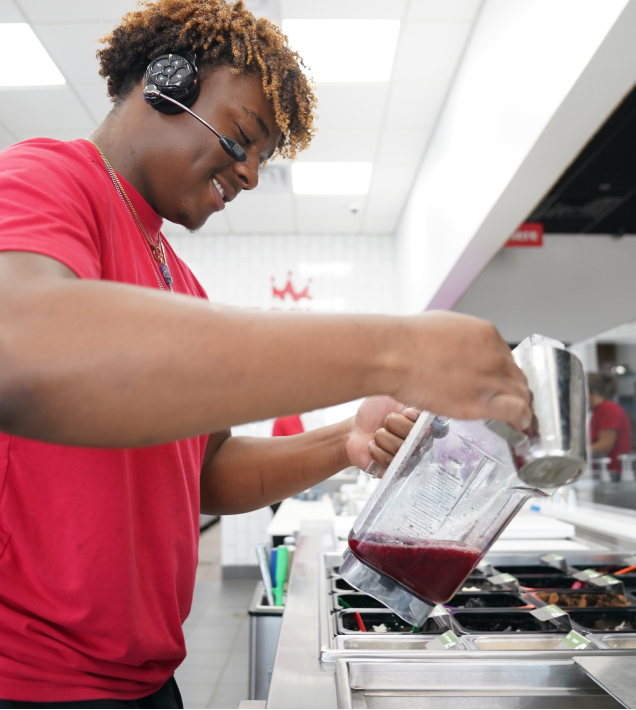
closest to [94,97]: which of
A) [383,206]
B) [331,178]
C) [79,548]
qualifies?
[331,178]

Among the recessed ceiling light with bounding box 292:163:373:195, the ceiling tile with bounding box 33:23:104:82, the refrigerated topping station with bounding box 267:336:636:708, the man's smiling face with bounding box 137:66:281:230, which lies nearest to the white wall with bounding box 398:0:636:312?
the recessed ceiling light with bounding box 292:163:373:195

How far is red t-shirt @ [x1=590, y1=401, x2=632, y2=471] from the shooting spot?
3460 mm

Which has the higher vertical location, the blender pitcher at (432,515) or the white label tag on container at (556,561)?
the blender pitcher at (432,515)

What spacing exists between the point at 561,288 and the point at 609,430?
1987 millimetres

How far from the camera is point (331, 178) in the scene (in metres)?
4.58

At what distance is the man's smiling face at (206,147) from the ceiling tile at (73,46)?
230cm

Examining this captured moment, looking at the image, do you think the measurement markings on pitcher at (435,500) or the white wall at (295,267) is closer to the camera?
the measurement markings on pitcher at (435,500)

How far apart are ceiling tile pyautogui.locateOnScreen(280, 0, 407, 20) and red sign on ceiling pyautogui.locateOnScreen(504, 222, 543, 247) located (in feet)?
6.60

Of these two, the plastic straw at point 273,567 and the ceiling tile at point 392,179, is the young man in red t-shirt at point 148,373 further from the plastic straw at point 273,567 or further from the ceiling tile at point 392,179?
the ceiling tile at point 392,179

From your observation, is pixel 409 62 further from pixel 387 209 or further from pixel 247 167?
pixel 247 167

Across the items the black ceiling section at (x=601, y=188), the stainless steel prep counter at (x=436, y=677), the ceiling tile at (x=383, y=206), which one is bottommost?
the stainless steel prep counter at (x=436, y=677)

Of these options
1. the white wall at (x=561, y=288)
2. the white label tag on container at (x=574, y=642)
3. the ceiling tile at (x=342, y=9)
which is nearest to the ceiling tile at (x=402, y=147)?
the ceiling tile at (x=342, y=9)

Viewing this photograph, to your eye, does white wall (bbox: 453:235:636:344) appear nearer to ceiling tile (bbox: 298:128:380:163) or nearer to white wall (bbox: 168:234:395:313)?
white wall (bbox: 168:234:395:313)

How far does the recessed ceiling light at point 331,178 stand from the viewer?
4383mm
